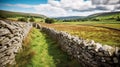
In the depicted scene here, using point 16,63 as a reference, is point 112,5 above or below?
above

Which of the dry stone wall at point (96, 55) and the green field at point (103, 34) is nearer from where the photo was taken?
the dry stone wall at point (96, 55)

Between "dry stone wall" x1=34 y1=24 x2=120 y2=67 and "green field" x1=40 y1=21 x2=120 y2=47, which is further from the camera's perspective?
"green field" x1=40 y1=21 x2=120 y2=47

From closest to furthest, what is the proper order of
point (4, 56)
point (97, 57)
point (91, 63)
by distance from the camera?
point (97, 57)
point (91, 63)
point (4, 56)

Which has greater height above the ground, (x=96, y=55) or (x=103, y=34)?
(x=96, y=55)

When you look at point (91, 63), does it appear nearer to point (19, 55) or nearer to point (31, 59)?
point (31, 59)

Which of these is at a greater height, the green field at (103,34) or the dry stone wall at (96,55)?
the dry stone wall at (96,55)

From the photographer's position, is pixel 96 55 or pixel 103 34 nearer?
pixel 96 55

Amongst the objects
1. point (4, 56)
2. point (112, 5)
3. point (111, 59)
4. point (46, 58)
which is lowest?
point (46, 58)


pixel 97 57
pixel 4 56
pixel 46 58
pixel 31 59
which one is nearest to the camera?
pixel 97 57

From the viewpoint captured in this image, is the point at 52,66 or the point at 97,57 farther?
the point at 52,66

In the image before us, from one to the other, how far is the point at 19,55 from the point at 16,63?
2.90 feet

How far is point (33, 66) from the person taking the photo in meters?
6.11

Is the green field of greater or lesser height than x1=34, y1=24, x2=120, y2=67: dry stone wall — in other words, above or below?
below

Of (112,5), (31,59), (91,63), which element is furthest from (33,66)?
(112,5)
